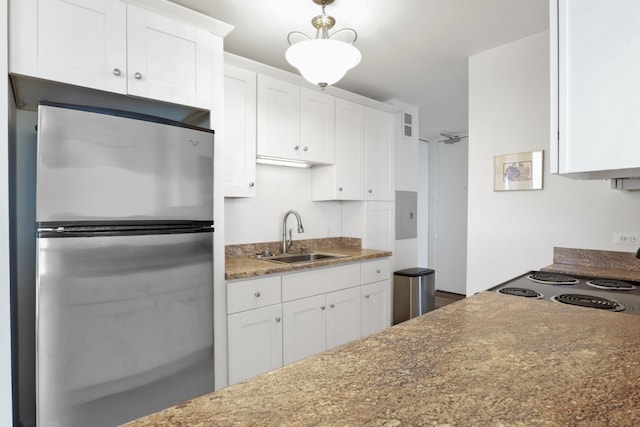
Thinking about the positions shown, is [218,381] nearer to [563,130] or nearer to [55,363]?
[55,363]

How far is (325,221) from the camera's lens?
355 cm

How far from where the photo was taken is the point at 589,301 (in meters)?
1.35

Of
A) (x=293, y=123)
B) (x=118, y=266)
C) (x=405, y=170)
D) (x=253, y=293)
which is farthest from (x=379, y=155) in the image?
(x=118, y=266)

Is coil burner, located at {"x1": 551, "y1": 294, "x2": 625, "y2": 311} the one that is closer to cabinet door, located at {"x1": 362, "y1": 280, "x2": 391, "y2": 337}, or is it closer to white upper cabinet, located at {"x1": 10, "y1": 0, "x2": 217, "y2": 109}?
cabinet door, located at {"x1": 362, "y1": 280, "x2": 391, "y2": 337}

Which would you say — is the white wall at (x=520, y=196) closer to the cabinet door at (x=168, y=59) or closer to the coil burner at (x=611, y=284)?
the coil burner at (x=611, y=284)

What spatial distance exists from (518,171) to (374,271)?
1393mm

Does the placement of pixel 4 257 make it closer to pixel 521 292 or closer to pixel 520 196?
pixel 521 292

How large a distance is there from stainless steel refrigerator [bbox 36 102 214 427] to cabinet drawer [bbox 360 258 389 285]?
4.75 ft

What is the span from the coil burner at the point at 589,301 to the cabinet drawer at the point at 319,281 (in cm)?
154

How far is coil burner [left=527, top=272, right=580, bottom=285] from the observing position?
175 cm

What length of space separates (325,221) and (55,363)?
247 centimetres

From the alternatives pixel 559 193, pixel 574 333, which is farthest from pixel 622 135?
pixel 559 193

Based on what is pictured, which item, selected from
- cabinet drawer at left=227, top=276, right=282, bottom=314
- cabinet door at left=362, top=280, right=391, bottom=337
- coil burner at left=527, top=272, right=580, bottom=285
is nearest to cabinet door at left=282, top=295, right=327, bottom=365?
cabinet drawer at left=227, top=276, right=282, bottom=314

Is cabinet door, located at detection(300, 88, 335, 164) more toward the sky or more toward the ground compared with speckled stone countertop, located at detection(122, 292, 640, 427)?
more toward the sky
